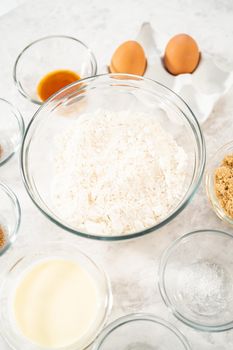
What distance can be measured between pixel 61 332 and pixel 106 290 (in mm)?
183

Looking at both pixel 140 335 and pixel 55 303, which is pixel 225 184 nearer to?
pixel 140 335

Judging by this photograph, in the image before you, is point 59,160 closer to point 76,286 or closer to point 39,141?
point 39,141

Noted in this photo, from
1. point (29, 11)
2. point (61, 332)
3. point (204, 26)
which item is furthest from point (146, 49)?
point (61, 332)

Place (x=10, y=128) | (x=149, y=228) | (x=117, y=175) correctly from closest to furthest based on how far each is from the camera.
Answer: (x=149, y=228), (x=117, y=175), (x=10, y=128)

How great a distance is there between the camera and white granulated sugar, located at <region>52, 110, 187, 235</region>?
1.56m

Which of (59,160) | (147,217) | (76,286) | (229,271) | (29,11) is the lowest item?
(229,271)

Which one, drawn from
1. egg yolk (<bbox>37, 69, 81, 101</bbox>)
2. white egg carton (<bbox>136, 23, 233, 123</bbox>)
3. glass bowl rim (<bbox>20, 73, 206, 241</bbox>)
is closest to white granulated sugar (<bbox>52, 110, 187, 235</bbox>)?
glass bowl rim (<bbox>20, 73, 206, 241</bbox>)

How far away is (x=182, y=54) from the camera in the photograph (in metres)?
1.78

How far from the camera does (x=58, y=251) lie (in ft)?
5.61

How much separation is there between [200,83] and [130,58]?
0.25 m

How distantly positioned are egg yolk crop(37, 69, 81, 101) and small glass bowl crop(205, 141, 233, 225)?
0.58 meters

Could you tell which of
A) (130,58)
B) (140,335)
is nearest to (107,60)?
(130,58)

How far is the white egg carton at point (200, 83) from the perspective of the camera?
1.78m

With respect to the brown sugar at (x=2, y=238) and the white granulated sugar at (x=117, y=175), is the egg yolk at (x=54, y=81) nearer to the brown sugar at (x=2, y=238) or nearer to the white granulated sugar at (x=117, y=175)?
the white granulated sugar at (x=117, y=175)
